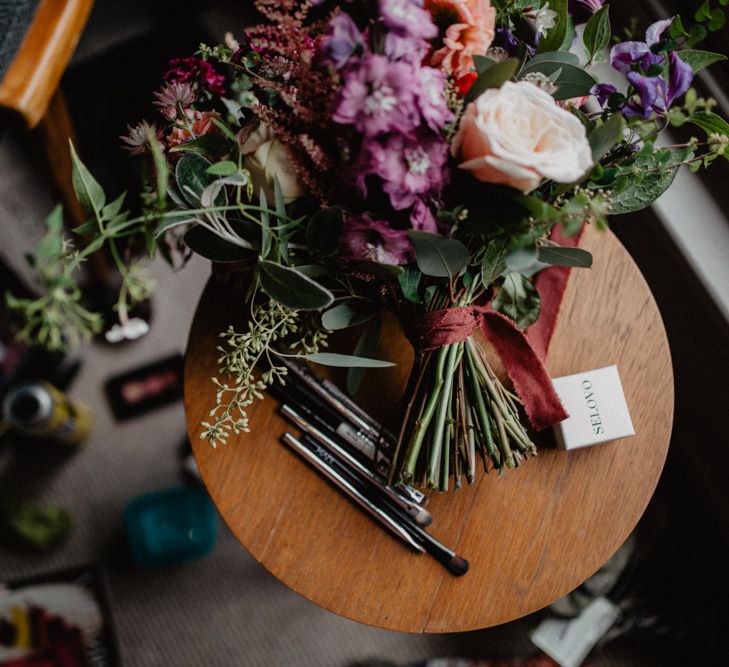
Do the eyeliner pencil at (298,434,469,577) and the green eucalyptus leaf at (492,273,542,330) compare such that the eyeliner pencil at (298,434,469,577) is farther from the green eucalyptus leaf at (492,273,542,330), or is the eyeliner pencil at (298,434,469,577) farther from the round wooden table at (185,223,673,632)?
the green eucalyptus leaf at (492,273,542,330)

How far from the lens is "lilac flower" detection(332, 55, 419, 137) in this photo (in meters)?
0.46

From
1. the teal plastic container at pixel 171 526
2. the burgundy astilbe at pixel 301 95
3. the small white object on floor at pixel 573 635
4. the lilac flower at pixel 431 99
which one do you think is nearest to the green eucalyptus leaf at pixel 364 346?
the burgundy astilbe at pixel 301 95

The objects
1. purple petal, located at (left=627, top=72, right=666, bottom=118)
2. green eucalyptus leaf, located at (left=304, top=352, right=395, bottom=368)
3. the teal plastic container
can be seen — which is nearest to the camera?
purple petal, located at (left=627, top=72, right=666, bottom=118)

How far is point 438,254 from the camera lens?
0.58m

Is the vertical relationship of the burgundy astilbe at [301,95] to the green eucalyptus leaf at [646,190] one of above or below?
above

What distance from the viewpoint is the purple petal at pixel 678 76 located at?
607mm

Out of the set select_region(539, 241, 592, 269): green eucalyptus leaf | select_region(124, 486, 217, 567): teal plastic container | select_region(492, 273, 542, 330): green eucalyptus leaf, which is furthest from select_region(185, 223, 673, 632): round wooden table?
select_region(124, 486, 217, 567): teal plastic container

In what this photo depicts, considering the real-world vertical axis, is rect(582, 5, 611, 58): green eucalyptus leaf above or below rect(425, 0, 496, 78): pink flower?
below

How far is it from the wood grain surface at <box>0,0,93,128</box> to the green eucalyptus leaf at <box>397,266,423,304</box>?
1.48ft

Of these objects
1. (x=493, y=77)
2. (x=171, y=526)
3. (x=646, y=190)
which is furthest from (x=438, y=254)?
(x=171, y=526)

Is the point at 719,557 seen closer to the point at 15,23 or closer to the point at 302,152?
the point at 302,152

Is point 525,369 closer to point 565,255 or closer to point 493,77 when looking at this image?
point 565,255

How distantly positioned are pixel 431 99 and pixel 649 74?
0.22 meters

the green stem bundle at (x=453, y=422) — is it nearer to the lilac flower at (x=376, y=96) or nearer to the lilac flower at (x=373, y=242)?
the lilac flower at (x=373, y=242)
